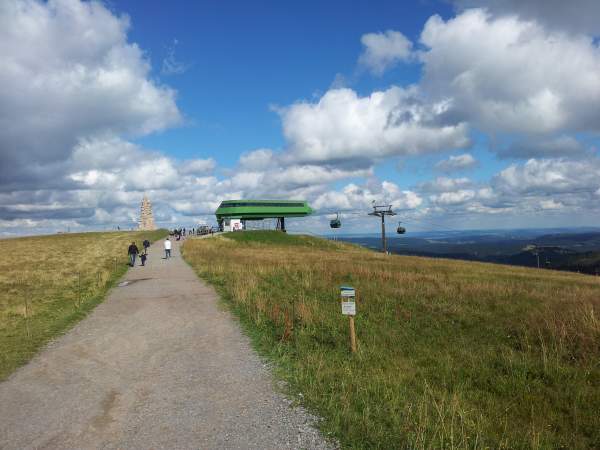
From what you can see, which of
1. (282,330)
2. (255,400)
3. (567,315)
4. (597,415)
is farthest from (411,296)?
(255,400)

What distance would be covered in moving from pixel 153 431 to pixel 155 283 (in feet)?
52.4

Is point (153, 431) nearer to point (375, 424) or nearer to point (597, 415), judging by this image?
point (375, 424)

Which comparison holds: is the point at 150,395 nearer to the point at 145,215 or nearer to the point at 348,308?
the point at 348,308

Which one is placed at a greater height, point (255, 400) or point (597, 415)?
point (255, 400)

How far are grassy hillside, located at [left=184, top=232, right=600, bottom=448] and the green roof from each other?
57.1 meters

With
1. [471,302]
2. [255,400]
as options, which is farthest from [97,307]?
[471,302]

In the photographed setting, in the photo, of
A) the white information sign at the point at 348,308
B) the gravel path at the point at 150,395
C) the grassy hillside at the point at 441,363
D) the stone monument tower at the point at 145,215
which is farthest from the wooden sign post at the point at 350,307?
the stone monument tower at the point at 145,215

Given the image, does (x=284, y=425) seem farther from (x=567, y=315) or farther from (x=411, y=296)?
(x=411, y=296)

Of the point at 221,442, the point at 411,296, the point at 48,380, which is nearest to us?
the point at 221,442

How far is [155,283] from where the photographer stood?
20.7 metres

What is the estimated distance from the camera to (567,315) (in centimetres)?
1135

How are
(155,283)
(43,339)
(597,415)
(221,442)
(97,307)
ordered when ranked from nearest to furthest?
1. (221,442)
2. (597,415)
3. (43,339)
4. (97,307)
5. (155,283)

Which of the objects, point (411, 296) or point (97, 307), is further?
point (411, 296)

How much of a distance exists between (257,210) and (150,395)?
67.7 meters
